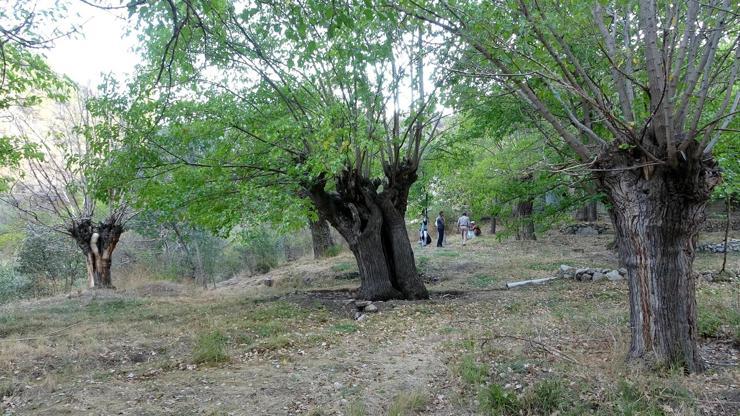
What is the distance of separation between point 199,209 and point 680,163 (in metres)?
7.41

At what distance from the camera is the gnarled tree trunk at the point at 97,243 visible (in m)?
13.9

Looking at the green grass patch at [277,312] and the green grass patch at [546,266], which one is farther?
the green grass patch at [546,266]

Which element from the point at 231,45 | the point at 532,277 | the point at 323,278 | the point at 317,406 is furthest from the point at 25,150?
the point at 532,277

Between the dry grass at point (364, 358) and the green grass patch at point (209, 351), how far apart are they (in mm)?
24

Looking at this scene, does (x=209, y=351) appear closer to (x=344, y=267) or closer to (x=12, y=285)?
(x=344, y=267)

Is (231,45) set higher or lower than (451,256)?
higher

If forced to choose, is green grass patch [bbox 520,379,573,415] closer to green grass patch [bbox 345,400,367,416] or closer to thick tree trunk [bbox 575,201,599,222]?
green grass patch [bbox 345,400,367,416]

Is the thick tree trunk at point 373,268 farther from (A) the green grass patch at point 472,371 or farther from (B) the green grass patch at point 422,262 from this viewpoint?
(A) the green grass patch at point 472,371

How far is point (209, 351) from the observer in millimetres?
5688

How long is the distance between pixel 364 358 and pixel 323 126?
3.49 meters

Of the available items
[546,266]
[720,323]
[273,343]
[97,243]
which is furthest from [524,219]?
[97,243]

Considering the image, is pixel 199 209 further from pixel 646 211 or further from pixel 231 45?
pixel 646 211

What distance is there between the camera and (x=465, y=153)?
11.0m

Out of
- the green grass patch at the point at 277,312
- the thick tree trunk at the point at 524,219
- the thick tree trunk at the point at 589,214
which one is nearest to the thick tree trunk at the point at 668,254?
the green grass patch at the point at 277,312
